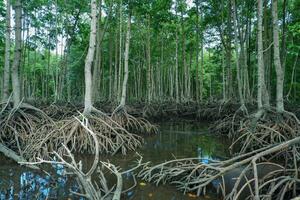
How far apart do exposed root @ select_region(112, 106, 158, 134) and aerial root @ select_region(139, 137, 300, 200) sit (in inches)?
168

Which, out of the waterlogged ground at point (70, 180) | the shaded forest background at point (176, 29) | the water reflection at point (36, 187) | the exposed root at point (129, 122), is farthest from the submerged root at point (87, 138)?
the shaded forest background at point (176, 29)

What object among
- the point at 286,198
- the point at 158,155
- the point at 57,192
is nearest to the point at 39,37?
the point at 158,155

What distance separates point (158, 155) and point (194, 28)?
10440 millimetres

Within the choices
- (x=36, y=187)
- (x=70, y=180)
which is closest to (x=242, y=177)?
(x=70, y=180)

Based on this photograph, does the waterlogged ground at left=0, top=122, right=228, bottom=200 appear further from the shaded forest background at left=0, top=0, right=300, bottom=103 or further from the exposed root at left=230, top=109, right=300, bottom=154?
the shaded forest background at left=0, top=0, right=300, bottom=103

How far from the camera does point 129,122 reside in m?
8.98

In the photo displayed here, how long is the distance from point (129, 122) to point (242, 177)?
18.0 feet

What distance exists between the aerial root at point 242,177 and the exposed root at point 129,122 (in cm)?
426

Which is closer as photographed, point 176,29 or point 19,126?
point 19,126

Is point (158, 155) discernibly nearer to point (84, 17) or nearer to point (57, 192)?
point (57, 192)

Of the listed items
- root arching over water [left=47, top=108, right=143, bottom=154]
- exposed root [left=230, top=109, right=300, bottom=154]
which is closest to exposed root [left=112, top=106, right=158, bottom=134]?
root arching over water [left=47, top=108, right=143, bottom=154]

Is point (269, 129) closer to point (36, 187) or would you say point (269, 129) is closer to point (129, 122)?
point (129, 122)

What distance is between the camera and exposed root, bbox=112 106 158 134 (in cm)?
890

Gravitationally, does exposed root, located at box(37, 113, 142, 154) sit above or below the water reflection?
above
